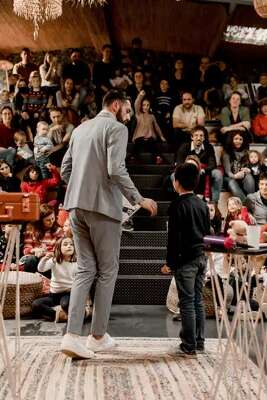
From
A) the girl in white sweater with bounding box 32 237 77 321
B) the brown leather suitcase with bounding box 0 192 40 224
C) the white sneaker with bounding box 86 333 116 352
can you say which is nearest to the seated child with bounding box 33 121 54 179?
the girl in white sweater with bounding box 32 237 77 321

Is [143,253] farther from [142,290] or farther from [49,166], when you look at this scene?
[49,166]

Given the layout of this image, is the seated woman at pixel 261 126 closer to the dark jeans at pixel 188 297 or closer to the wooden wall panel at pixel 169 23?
the wooden wall panel at pixel 169 23

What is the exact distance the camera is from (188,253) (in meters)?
3.40

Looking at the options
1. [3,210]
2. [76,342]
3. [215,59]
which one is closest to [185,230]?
[76,342]

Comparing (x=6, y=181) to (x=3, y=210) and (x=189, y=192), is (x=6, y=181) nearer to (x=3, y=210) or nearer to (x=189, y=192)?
(x=189, y=192)

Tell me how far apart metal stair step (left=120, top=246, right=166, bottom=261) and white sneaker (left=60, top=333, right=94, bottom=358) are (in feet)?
8.84

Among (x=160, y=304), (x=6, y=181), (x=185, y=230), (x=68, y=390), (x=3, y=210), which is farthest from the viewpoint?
(x=6, y=181)

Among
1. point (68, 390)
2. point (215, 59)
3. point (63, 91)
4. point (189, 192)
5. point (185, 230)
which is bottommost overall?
point (68, 390)

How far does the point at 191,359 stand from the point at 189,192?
0.95 metres

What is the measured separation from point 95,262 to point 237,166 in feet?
13.6

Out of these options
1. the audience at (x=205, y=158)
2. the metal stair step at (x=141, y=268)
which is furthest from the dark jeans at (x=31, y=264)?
the audience at (x=205, y=158)

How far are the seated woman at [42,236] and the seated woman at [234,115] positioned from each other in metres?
2.78

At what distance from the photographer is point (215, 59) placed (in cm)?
997

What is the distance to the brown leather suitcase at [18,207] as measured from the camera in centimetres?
229
